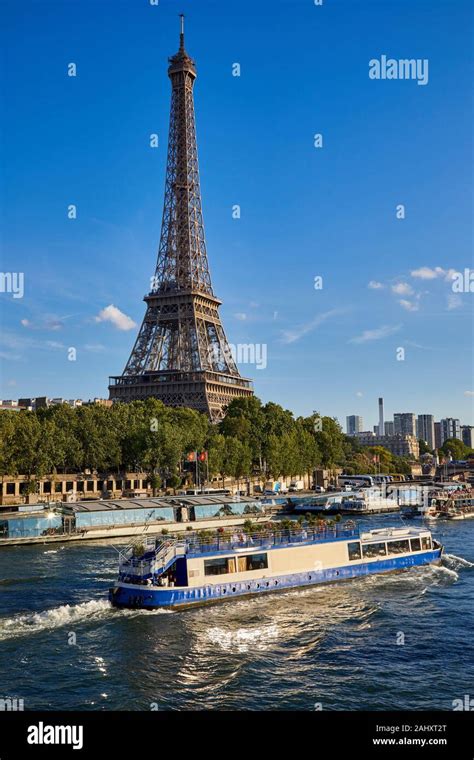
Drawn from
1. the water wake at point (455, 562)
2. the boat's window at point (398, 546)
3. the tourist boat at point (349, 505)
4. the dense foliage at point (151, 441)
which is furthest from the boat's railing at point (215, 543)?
the tourist boat at point (349, 505)

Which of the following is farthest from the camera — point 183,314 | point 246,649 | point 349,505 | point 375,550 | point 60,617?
point 183,314

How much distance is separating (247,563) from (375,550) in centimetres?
1127

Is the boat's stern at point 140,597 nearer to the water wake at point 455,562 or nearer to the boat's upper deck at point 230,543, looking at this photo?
the boat's upper deck at point 230,543

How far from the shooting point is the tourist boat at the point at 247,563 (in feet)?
125

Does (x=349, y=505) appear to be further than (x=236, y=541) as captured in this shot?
Yes

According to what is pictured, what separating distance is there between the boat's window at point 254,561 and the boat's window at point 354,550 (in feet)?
24.1

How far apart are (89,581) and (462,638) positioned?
2236 cm

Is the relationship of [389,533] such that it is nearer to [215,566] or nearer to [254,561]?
[254,561]

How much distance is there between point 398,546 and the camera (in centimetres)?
5034

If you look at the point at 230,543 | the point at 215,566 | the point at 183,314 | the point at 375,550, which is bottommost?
the point at 375,550

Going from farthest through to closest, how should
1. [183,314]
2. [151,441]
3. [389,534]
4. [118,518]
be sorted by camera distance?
[183,314] < [151,441] < [118,518] < [389,534]

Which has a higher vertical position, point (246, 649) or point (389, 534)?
point (389, 534)

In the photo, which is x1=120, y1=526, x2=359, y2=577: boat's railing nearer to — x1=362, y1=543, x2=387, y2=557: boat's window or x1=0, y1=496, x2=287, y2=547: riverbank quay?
x1=362, y1=543, x2=387, y2=557: boat's window

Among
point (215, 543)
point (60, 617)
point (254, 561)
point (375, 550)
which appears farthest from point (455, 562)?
point (60, 617)
